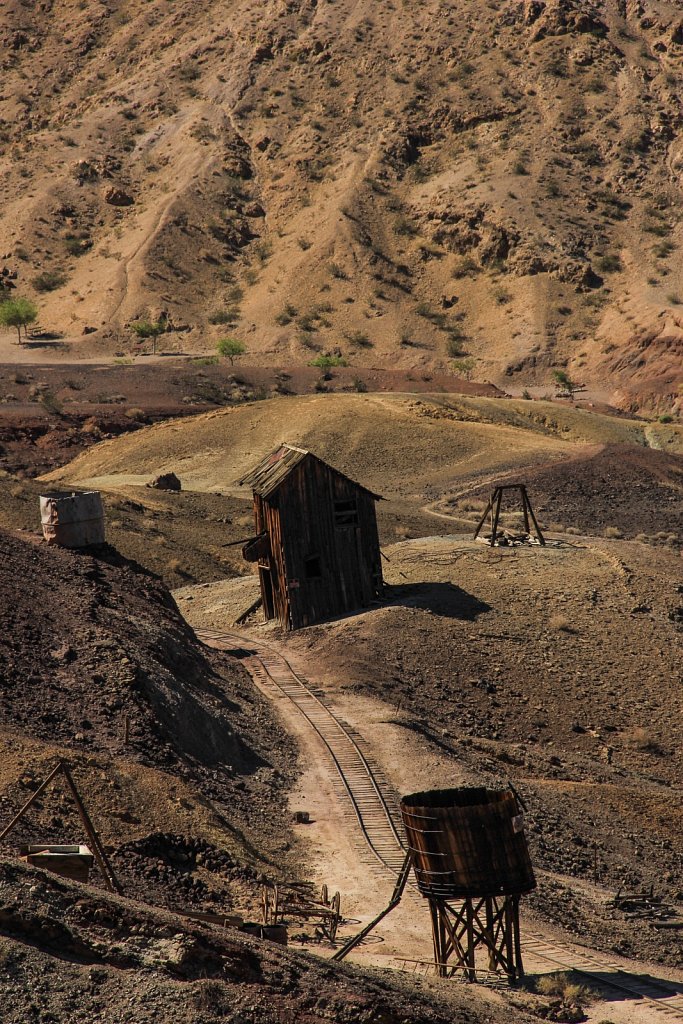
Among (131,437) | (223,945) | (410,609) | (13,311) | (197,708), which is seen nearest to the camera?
(223,945)

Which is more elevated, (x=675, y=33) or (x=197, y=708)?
(x=675, y=33)

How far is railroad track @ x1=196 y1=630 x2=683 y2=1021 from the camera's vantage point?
683 inches

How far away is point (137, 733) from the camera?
2208 centimetres

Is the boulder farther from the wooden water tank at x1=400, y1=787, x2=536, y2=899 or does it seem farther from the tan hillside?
the wooden water tank at x1=400, y1=787, x2=536, y2=899

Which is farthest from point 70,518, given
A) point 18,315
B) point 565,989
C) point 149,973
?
point 18,315

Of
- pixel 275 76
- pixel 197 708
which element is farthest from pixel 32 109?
pixel 197 708

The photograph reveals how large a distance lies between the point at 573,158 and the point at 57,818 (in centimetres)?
9201

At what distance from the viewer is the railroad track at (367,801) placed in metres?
17.4

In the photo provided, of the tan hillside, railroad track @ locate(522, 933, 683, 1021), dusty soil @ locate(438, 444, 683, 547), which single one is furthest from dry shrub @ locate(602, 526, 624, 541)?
railroad track @ locate(522, 933, 683, 1021)

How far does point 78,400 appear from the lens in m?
74.8

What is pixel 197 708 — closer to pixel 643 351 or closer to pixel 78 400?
pixel 78 400

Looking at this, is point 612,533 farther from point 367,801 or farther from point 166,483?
point 367,801

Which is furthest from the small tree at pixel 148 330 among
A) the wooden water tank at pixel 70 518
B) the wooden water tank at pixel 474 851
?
the wooden water tank at pixel 474 851

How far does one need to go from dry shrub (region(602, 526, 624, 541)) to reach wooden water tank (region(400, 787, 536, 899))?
109ft
